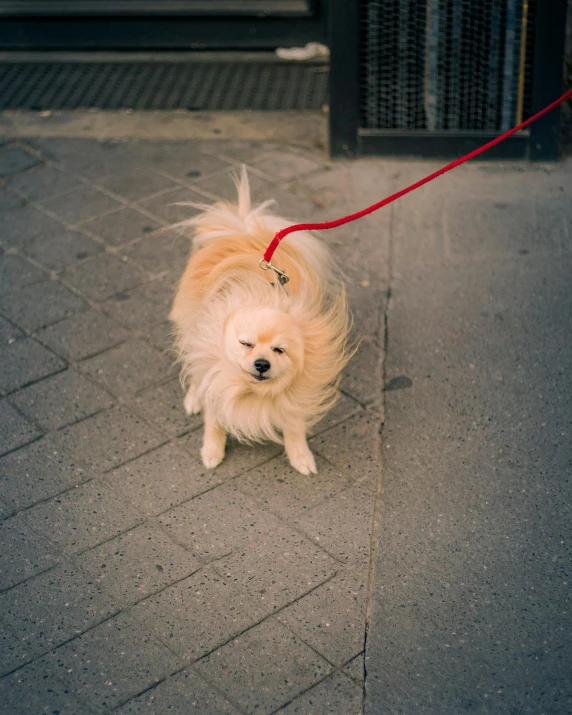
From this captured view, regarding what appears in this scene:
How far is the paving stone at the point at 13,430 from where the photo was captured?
3.36 m

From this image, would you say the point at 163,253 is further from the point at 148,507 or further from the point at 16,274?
the point at 148,507

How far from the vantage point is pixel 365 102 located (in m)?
5.00

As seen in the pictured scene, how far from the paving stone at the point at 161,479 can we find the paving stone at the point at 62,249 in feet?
5.10

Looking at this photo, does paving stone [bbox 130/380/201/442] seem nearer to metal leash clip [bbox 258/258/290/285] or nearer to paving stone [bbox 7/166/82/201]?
metal leash clip [bbox 258/258/290/285]

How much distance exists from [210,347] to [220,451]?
526mm

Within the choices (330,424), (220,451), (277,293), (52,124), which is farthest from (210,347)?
(52,124)

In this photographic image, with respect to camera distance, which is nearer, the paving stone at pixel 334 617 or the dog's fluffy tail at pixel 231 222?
the paving stone at pixel 334 617

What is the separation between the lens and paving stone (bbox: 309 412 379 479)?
128 inches

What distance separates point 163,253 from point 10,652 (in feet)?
7.98

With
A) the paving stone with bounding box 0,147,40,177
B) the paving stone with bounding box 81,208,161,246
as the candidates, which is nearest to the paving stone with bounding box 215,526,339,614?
the paving stone with bounding box 81,208,161,246

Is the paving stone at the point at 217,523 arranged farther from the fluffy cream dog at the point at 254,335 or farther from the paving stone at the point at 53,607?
the paving stone at the point at 53,607

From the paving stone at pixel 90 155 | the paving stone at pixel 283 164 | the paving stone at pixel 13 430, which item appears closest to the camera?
the paving stone at pixel 13 430

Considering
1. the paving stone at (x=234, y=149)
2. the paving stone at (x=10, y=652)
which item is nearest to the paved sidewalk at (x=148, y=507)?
the paving stone at (x=10, y=652)

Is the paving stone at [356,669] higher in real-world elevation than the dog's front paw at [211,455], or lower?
lower
